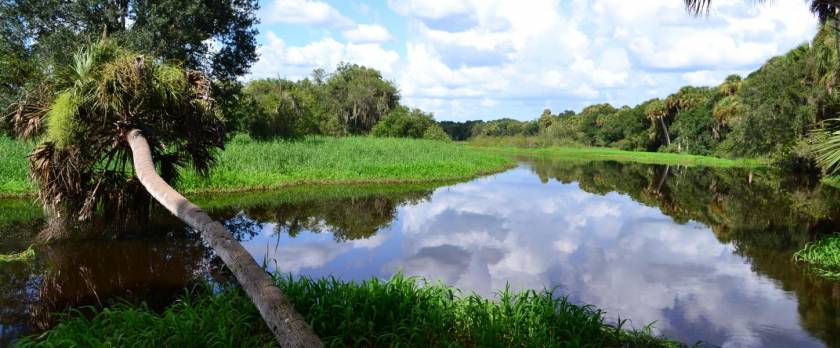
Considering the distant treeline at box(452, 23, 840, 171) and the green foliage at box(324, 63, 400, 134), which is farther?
the green foliage at box(324, 63, 400, 134)

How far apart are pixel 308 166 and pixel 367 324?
1838 centimetres

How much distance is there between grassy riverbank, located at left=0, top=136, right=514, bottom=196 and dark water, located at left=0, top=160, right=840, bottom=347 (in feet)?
4.50

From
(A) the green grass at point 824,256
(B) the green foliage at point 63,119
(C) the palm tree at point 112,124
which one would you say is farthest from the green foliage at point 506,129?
(B) the green foliage at point 63,119

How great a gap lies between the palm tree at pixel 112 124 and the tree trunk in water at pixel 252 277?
2.15 ft

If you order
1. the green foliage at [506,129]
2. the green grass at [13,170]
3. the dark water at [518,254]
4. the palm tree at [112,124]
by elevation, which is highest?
the green foliage at [506,129]

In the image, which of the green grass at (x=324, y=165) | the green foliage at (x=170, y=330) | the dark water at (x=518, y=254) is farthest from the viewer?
the green grass at (x=324, y=165)

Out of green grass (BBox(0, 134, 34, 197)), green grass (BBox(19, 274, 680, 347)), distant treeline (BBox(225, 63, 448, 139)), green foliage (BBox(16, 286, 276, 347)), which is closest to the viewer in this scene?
green foliage (BBox(16, 286, 276, 347))

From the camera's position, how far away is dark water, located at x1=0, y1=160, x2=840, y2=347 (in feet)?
25.9

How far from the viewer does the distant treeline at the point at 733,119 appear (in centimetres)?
2991

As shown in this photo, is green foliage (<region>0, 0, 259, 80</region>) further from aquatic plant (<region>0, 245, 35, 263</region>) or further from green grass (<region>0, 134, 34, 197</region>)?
aquatic plant (<region>0, 245, 35, 263</region>)

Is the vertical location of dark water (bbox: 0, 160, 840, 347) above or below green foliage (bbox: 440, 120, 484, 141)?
below

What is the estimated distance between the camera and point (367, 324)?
615 centimetres

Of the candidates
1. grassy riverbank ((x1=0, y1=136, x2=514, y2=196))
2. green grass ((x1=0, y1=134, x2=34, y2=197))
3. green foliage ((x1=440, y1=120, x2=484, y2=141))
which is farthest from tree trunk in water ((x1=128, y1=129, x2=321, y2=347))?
green foliage ((x1=440, y1=120, x2=484, y2=141))

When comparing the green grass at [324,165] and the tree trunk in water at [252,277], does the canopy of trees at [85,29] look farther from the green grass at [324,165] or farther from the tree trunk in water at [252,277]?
the tree trunk in water at [252,277]
